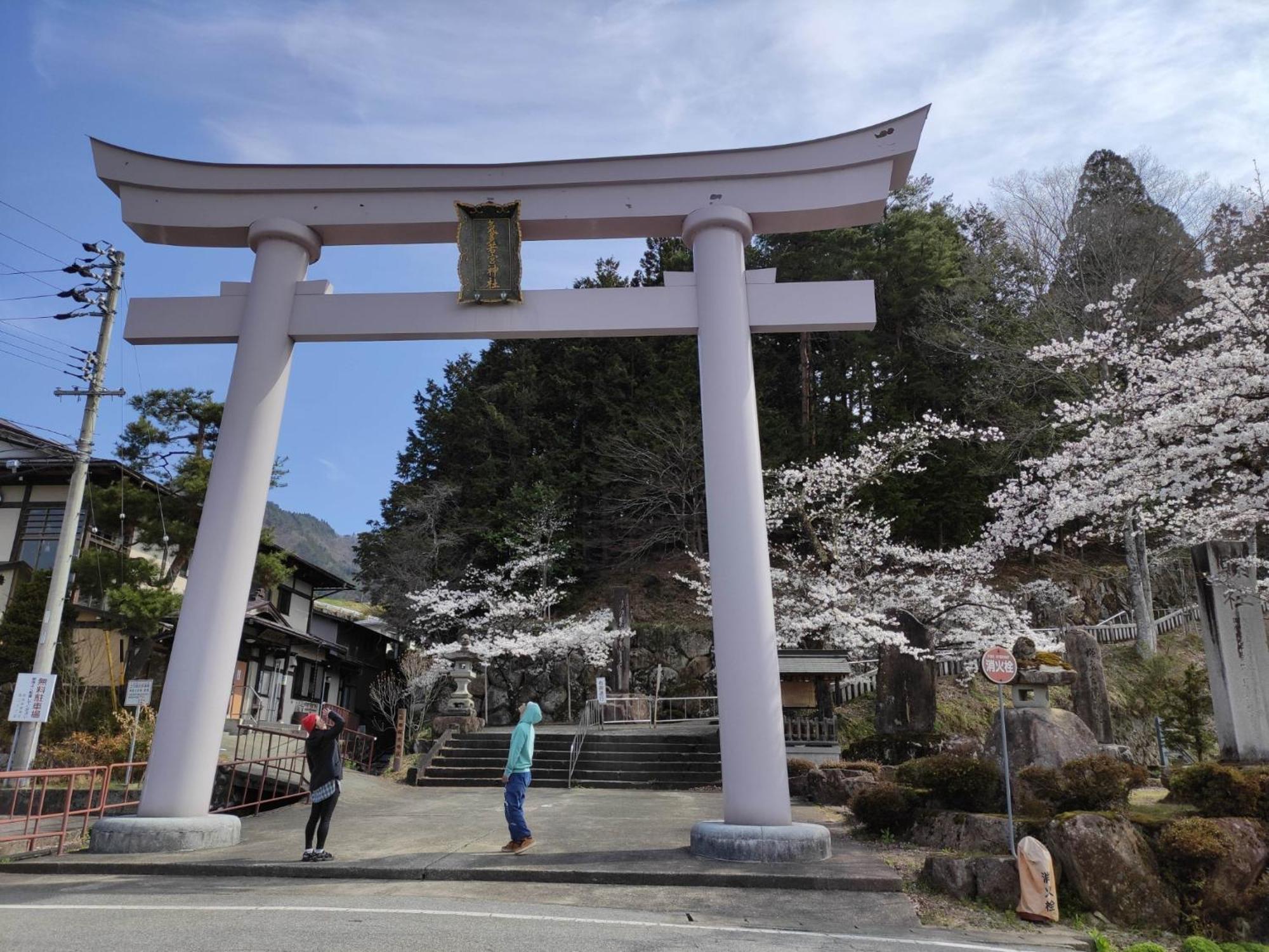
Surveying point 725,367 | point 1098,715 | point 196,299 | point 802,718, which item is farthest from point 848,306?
point 802,718

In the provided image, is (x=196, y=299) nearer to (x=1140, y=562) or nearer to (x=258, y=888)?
(x=258, y=888)

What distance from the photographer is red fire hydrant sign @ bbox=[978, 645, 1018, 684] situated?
7586mm

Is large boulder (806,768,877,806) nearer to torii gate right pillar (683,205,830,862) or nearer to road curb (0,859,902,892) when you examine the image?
torii gate right pillar (683,205,830,862)

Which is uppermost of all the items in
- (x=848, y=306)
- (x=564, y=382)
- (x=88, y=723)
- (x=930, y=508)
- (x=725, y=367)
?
(x=564, y=382)

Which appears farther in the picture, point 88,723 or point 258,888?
point 88,723

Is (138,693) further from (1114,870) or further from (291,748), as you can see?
(1114,870)

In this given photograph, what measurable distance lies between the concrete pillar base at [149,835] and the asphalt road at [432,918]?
0.87m

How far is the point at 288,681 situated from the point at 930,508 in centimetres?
2289

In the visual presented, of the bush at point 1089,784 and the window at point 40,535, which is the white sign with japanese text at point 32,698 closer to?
the window at point 40,535

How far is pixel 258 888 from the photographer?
6.39 meters

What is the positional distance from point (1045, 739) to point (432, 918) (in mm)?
8096

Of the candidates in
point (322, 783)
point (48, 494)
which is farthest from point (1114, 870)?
point (48, 494)

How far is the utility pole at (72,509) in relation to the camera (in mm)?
12422

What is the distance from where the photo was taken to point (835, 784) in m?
12.4
